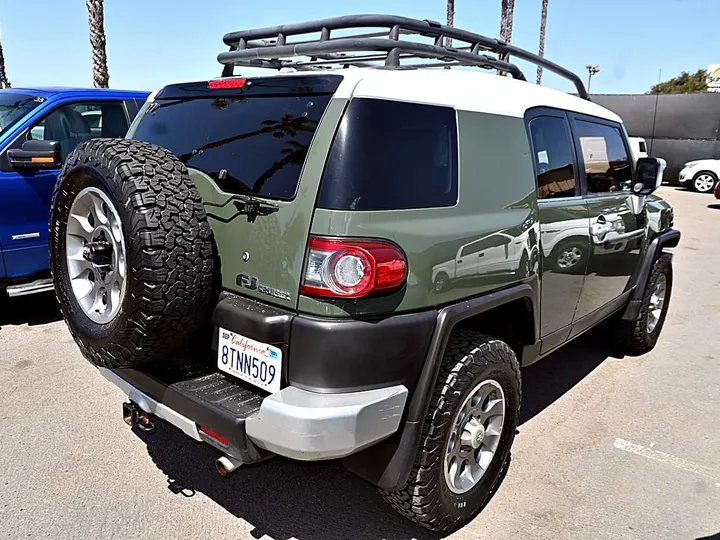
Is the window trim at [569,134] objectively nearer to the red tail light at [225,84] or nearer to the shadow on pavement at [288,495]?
the red tail light at [225,84]

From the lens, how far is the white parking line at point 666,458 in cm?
333

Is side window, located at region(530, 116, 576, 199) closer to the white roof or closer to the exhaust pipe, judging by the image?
the white roof

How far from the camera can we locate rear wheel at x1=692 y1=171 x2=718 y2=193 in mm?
18547

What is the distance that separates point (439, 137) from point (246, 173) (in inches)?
32.6

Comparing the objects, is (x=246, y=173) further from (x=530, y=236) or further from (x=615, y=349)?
(x=615, y=349)

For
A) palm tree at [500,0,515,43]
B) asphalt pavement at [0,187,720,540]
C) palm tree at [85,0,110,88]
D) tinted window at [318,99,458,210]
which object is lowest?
asphalt pavement at [0,187,720,540]

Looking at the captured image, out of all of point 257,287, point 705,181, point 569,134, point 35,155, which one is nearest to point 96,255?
point 257,287

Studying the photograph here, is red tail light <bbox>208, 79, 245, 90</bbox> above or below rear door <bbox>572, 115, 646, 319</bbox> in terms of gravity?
above

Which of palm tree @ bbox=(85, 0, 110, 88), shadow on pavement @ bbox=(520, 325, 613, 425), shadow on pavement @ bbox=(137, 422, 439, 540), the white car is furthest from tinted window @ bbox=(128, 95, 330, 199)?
the white car

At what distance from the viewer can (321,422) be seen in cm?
209

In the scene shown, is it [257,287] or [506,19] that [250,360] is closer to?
[257,287]

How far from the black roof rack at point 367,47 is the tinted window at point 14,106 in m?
2.64

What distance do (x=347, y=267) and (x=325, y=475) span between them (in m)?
1.49

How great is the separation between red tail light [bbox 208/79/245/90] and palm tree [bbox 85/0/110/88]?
419 inches
